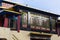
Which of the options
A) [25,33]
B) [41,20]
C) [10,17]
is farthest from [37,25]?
[10,17]

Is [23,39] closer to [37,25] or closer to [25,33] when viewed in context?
[25,33]

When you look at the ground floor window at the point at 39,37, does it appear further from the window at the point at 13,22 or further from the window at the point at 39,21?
the window at the point at 13,22

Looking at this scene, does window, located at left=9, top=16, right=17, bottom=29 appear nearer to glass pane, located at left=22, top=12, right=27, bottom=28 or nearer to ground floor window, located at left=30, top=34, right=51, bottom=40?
glass pane, located at left=22, top=12, right=27, bottom=28

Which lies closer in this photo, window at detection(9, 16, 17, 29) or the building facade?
the building facade

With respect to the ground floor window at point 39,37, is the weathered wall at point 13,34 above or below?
above

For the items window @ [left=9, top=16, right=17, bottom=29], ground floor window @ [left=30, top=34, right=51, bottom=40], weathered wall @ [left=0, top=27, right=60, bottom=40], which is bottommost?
ground floor window @ [left=30, top=34, right=51, bottom=40]

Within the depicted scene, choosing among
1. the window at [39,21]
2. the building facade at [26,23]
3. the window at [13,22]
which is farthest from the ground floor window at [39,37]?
the window at [13,22]

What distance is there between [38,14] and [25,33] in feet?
10.7

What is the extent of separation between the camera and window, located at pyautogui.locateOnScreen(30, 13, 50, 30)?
20.0m

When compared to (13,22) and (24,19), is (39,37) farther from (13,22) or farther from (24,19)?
(13,22)

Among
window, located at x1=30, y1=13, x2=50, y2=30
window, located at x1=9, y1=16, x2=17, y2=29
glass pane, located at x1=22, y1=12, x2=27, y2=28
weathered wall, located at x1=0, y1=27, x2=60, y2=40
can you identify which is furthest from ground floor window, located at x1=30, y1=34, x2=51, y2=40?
window, located at x1=9, y1=16, x2=17, y2=29

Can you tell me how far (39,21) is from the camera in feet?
68.6

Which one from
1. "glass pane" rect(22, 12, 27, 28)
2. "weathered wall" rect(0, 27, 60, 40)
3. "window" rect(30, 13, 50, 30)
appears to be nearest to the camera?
"weathered wall" rect(0, 27, 60, 40)

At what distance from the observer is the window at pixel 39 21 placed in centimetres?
2002
